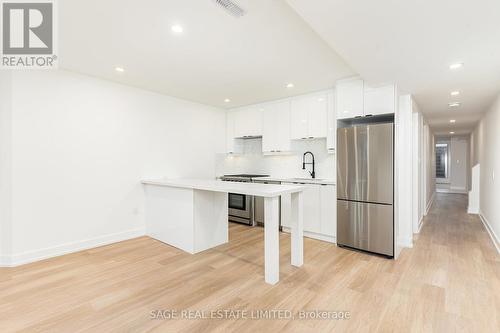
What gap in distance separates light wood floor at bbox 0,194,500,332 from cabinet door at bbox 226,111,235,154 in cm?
264

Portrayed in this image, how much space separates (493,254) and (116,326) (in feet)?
15.1

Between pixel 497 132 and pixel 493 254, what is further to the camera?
pixel 497 132

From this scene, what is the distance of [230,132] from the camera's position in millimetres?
5602

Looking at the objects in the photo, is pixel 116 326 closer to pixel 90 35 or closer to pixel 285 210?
pixel 90 35

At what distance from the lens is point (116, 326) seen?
6.10ft

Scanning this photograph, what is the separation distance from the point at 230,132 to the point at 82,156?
2.99 meters

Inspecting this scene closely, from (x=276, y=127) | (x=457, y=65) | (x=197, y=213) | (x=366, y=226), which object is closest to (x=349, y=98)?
(x=457, y=65)

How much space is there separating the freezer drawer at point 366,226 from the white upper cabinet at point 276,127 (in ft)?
5.45

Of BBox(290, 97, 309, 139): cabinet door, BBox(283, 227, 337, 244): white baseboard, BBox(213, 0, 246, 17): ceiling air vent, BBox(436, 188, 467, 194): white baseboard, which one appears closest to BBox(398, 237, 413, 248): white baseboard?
BBox(283, 227, 337, 244): white baseboard

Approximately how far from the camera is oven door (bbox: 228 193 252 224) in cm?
483

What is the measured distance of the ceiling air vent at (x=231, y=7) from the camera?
1835 millimetres

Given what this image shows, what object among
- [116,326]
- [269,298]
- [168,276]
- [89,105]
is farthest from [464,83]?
[89,105]

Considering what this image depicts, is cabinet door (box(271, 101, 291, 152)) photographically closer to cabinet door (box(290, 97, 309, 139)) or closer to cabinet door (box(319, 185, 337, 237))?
cabinet door (box(290, 97, 309, 139))

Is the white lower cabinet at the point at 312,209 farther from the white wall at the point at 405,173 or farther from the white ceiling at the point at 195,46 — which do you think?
the white ceiling at the point at 195,46
